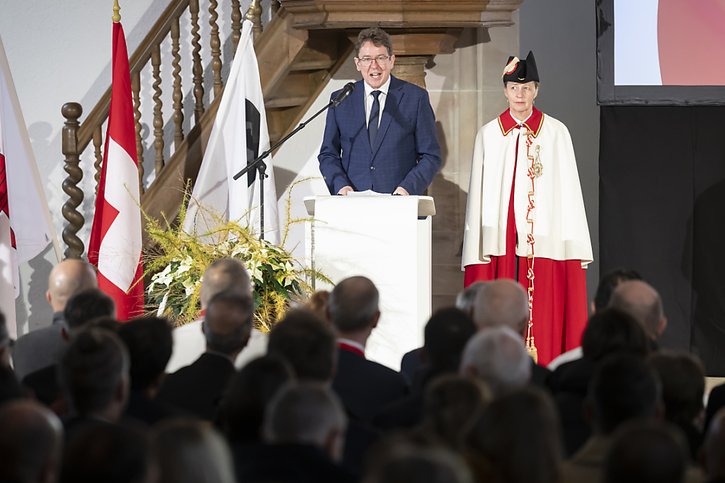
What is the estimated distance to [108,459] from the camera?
206 cm

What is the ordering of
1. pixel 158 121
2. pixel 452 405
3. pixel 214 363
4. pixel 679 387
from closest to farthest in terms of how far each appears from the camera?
pixel 452 405
pixel 679 387
pixel 214 363
pixel 158 121

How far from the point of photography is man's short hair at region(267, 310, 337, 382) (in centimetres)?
302

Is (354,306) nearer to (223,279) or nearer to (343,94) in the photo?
(223,279)

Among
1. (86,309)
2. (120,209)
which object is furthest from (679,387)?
(120,209)

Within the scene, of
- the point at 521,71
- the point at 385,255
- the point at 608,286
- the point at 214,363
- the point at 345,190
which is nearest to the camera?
the point at 214,363

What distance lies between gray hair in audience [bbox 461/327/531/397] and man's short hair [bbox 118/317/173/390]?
2.67ft

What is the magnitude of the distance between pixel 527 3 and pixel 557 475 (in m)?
5.50

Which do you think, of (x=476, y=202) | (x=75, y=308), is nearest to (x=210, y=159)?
(x=476, y=202)

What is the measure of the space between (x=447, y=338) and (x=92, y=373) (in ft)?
3.41

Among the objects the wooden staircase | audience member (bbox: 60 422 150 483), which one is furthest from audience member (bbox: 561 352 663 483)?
the wooden staircase

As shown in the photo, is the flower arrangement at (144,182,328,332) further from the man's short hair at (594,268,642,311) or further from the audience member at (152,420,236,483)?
the audience member at (152,420,236,483)

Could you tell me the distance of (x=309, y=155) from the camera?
768cm

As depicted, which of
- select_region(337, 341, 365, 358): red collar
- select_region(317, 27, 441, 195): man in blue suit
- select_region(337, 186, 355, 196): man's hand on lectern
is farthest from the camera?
select_region(317, 27, 441, 195): man in blue suit

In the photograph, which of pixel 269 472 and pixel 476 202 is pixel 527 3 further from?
pixel 269 472
